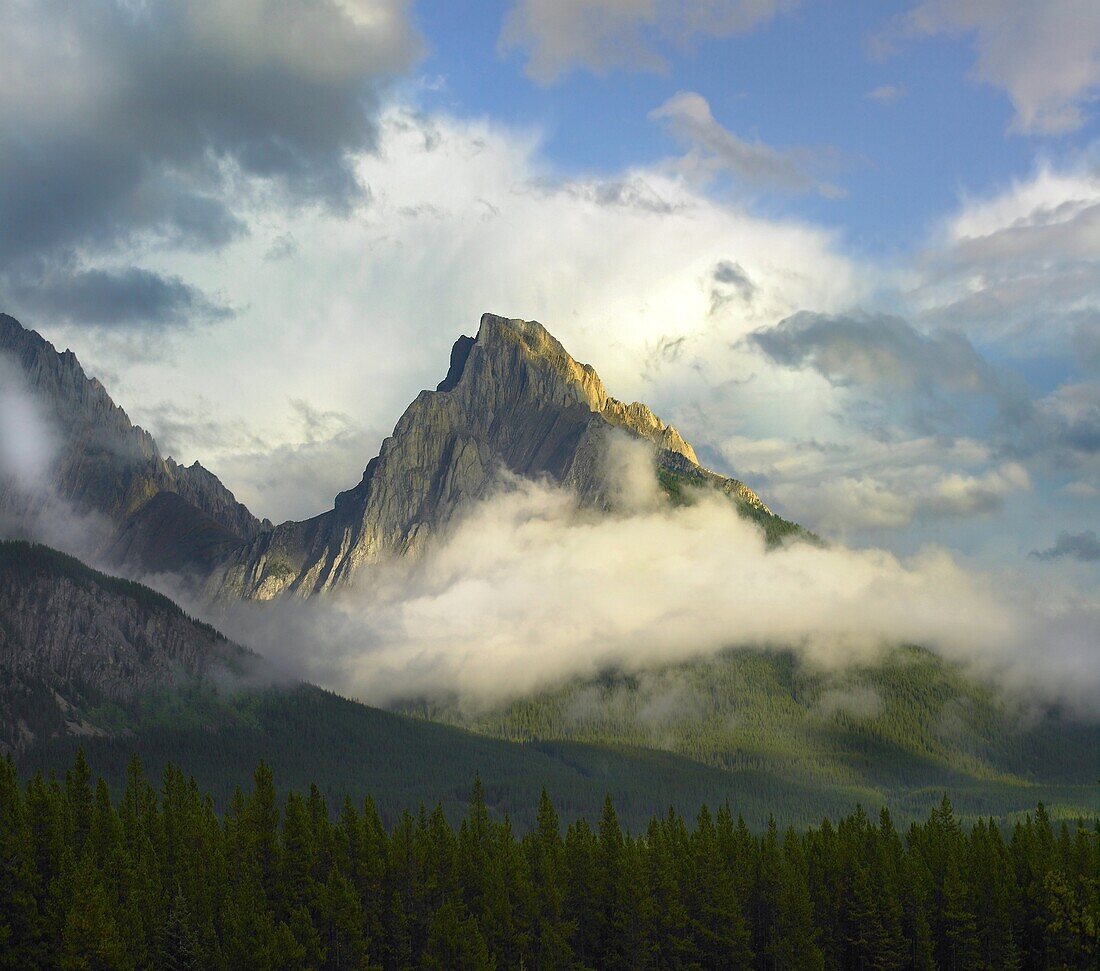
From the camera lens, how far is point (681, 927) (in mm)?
160000

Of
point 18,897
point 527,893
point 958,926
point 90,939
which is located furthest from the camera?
point 958,926

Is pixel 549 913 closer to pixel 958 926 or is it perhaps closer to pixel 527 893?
pixel 527 893

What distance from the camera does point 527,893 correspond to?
154 metres

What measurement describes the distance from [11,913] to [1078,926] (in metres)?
Answer: 114

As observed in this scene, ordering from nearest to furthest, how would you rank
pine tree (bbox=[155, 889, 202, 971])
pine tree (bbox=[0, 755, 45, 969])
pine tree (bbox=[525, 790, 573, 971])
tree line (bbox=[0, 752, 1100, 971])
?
pine tree (bbox=[0, 755, 45, 969]) < pine tree (bbox=[155, 889, 202, 971]) < tree line (bbox=[0, 752, 1100, 971]) < pine tree (bbox=[525, 790, 573, 971])

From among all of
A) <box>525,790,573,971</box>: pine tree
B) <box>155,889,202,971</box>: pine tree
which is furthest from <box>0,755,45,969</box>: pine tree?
<box>525,790,573,971</box>: pine tree

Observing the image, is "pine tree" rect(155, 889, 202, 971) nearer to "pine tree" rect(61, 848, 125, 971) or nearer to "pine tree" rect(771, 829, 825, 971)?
"pine tree" rect(61, 848, 125, 971)

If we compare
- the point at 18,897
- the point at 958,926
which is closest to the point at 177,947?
the point at 18,897

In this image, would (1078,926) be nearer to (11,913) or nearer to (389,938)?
(389,938)

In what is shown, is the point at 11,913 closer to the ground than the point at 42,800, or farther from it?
closer to the ground

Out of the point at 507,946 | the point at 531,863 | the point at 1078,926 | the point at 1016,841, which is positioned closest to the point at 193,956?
the point at 507,946

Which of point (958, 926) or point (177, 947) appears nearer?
point (177, 947)

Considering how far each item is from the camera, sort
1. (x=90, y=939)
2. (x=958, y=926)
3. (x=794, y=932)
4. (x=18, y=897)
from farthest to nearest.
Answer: (x=958, y=926) < (x=794, y=932) < (x=18, y=897) < (x=90, y=939)

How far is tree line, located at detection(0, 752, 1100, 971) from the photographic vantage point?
142250 mm
